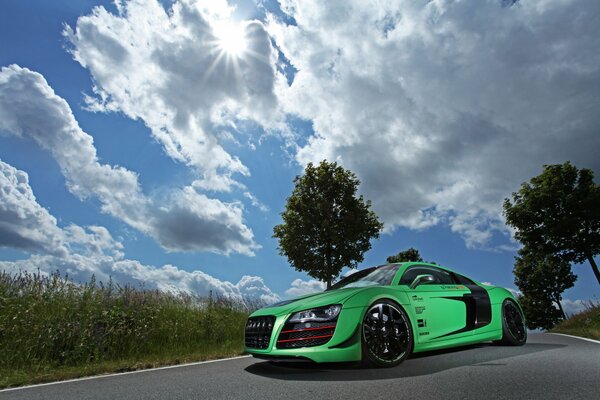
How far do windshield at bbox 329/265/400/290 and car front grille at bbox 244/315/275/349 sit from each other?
4.96ft

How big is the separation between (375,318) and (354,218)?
20.8 meters

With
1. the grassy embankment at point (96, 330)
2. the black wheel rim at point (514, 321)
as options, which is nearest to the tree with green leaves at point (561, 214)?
the black wheel rim at point (514, 321)

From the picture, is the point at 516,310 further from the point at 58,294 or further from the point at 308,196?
the point at 308,196

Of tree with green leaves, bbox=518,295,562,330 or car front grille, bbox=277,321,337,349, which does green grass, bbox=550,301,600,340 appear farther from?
tree with green leaves, bbox=518,295,562,330

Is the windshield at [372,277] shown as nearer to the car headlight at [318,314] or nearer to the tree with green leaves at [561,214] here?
the car headlight at [318,314]

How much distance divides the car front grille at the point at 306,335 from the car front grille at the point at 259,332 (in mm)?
271

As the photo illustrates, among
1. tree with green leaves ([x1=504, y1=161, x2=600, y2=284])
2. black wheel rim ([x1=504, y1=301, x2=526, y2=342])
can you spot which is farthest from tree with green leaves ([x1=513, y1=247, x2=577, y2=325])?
black wheel rim ([x1=504, y1=301, x2=526, y2=342])

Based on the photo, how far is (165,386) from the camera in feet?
15.0

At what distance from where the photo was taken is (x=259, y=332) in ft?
17.6

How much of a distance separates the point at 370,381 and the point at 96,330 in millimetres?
6087

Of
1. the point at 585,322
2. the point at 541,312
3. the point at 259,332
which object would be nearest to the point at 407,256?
the point at 541,312

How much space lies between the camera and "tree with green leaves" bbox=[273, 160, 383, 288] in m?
25.1

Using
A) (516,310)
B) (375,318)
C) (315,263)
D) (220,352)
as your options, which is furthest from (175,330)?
(315,263)

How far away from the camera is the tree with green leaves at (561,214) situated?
21719mm
